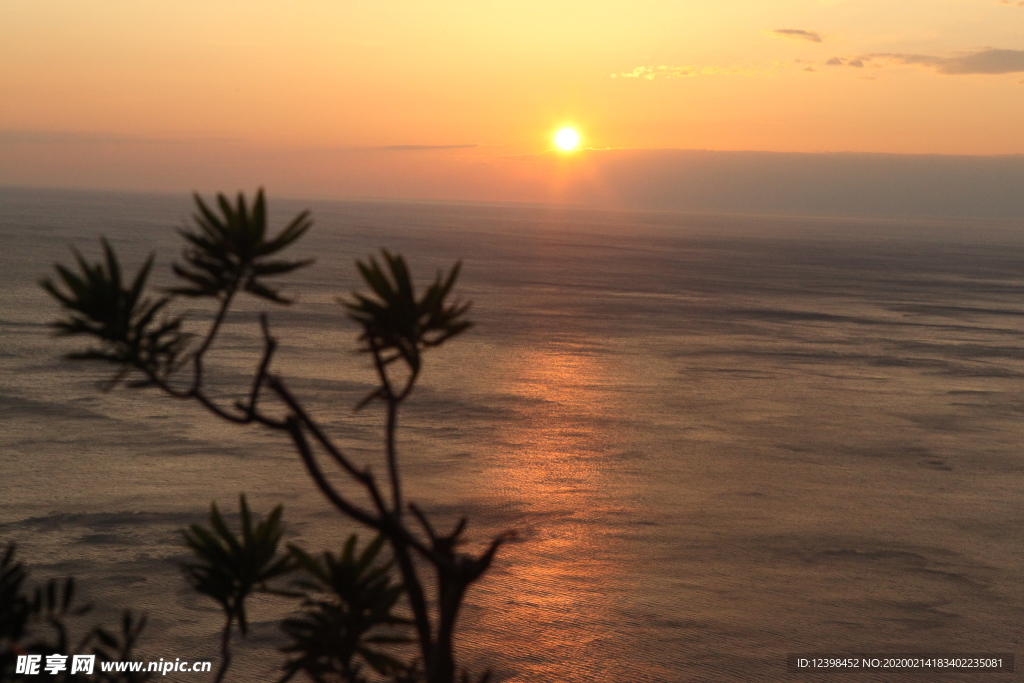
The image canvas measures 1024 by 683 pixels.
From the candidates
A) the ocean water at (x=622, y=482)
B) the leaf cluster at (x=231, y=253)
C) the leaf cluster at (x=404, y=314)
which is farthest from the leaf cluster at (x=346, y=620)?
the ocean water at (x=622, y=482)

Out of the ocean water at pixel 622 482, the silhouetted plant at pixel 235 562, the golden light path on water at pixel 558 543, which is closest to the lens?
the silhouetted plant at pixel 235 562

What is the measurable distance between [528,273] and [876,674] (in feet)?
104

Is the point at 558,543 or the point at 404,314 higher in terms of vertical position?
the point at 404,314

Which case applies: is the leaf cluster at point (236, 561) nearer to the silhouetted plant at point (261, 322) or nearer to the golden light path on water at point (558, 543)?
the silhouetted plant at point (261, 322)

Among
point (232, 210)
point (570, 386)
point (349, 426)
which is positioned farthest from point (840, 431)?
point (232, 210)

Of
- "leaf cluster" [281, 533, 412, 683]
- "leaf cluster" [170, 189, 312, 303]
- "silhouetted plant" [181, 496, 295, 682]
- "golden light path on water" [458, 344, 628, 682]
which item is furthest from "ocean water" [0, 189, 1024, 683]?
"leaf cluster" [281, 533, 412, 683]

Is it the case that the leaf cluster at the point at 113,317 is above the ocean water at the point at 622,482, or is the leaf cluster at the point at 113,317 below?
above

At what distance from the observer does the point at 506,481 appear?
34.7ft

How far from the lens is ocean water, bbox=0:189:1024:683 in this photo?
7227mm

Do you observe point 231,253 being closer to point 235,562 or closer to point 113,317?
point 113,317

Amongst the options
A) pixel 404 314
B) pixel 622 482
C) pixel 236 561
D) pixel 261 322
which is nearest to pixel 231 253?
pixel 261 322

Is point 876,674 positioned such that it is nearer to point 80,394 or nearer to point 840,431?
point 840,431

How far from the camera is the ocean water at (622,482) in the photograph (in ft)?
23.7

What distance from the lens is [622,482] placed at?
1070 cm
